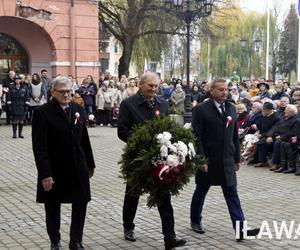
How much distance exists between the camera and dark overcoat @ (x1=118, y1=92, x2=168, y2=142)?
21.0 ft

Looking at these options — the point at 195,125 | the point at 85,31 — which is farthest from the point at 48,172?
the point at 85,31

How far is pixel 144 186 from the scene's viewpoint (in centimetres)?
→ 601

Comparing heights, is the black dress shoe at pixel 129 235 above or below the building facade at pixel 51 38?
below

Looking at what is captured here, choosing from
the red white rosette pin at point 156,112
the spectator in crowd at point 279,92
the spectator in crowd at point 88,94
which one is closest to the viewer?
the red white rosette pin at point 156,112

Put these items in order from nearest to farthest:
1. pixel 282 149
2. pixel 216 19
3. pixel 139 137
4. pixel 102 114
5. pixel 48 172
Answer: pixel 48 172
pixel 139 137
pixel 282 149
pixel 102 114
pixel 216 19

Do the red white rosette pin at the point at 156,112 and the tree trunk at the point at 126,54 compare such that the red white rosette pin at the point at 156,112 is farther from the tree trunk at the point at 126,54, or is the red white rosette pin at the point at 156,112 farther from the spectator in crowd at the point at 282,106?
the tree trunk at the point at 126,54

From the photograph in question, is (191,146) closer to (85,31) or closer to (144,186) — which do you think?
(144,186)

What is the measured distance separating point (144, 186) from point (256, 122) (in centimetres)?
764

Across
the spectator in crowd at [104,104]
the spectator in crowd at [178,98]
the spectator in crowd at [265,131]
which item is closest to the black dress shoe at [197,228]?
the spectator in crowd at [265,131]

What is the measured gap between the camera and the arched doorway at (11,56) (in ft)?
79.6

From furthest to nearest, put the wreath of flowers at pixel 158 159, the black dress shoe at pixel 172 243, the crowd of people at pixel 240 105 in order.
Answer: the crowd of people at pixel 240 105, the black dress shoe at pixel 172 243, the wreath of flowers at pixel 158 159

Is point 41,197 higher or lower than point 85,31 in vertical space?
lower

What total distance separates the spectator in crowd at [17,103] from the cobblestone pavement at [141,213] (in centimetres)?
506

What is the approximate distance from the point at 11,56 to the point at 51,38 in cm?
232
